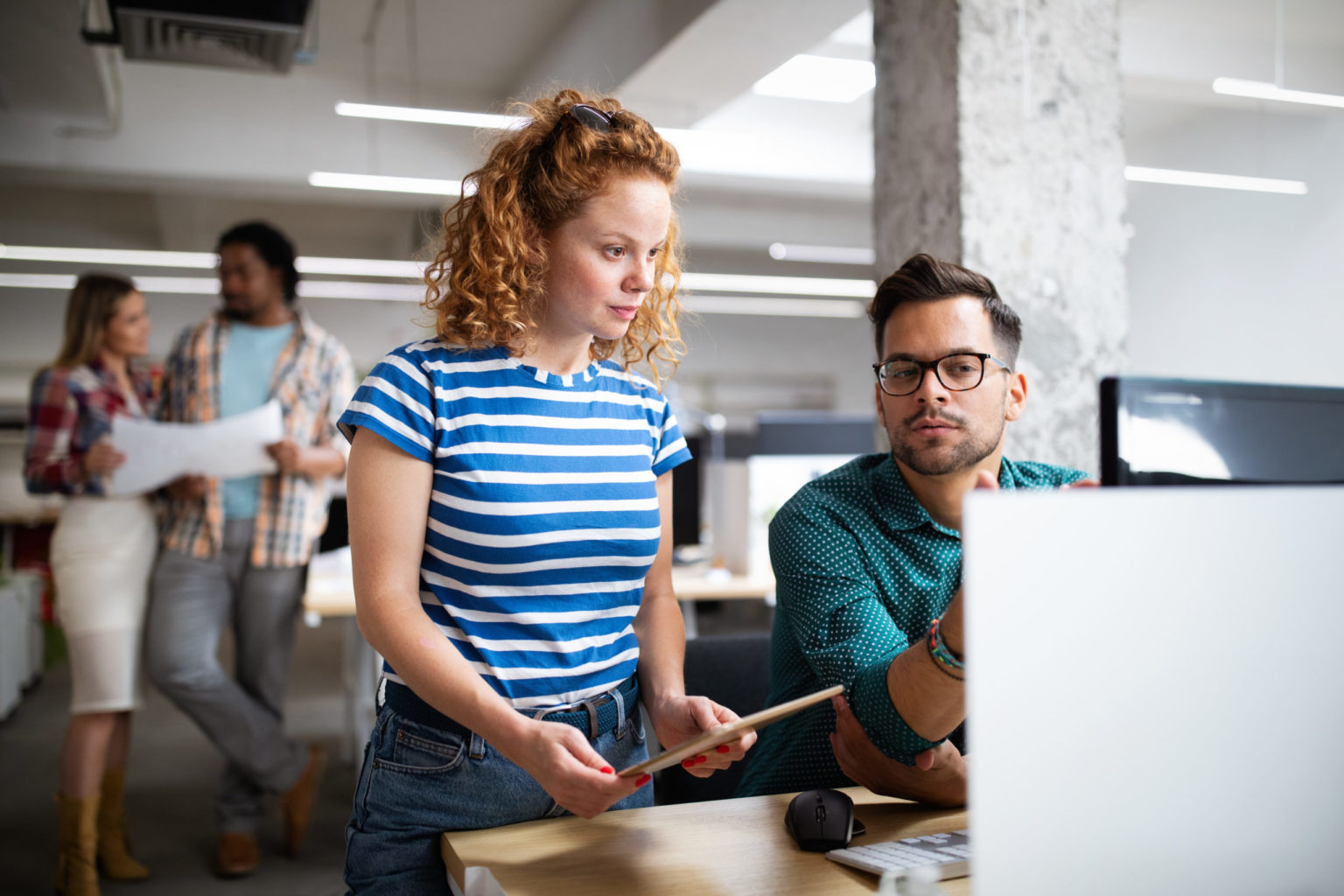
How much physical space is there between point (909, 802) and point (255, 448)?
2.14 metres

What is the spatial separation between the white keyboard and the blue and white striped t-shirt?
0.35 m

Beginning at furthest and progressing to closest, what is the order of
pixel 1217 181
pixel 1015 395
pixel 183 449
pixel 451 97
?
pixel 451 97 → pixel 1217 181 → pixel 183 449 → pixel 1015 395

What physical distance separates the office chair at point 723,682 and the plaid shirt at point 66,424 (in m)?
1.91

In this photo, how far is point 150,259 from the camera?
30.5 ft

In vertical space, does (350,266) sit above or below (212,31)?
above

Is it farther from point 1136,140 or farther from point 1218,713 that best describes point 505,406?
point 1136,140

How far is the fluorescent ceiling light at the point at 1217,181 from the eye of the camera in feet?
9.32

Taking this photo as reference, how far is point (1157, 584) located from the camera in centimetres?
67

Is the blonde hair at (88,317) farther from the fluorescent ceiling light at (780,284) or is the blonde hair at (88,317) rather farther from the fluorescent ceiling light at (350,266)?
the fluorescent ceiling light at (780,284)

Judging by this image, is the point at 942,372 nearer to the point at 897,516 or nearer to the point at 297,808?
the point at 897,516

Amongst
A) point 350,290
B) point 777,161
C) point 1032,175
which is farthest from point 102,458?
point 350,290

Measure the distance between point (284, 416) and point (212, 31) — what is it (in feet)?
6.20

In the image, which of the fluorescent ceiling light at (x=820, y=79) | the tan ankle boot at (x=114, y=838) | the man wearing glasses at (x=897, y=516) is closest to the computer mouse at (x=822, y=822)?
the man wearing glasses at (x=897, y=516)

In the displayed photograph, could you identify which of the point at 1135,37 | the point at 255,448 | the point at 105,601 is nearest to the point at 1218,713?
the point at 255,448
